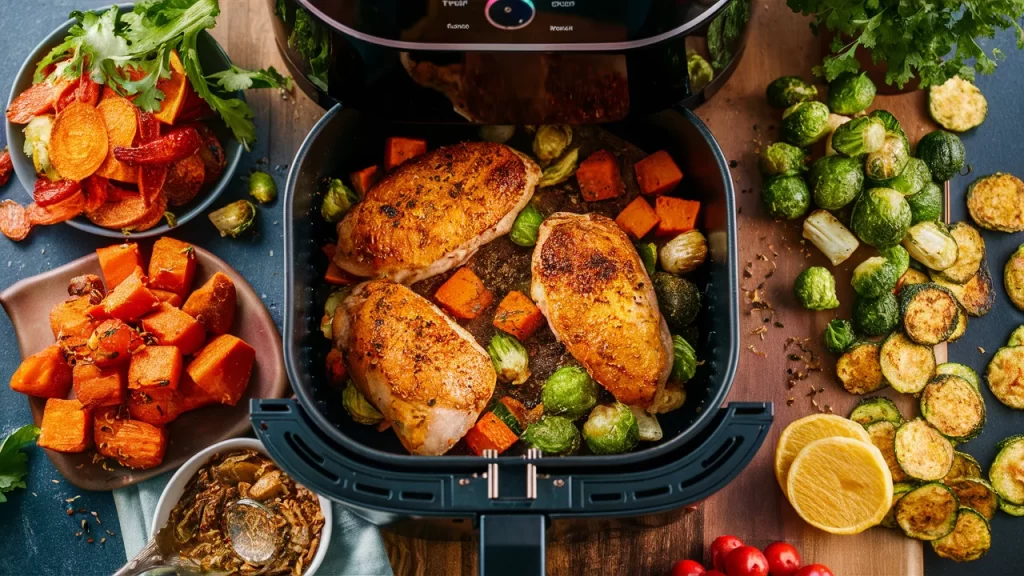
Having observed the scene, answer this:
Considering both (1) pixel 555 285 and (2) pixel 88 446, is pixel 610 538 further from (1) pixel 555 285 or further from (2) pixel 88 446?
(2) pixel 88 446

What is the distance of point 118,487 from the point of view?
3.21 metres

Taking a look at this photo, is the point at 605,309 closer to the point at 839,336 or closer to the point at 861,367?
the point at 839,336

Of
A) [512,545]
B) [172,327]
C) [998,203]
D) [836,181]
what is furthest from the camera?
[998,203]

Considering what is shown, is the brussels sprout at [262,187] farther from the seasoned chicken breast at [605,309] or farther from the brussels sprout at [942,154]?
the brussels sprout at [942,154]

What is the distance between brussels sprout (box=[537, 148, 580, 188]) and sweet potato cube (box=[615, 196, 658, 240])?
0.25m

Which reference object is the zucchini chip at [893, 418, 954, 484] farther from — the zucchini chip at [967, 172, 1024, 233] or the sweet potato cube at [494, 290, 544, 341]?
the sweet potato cube at [494, 290, 544, 341]

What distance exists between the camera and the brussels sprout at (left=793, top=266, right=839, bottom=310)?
3.19 metres

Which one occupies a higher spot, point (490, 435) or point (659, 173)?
point (659, 173)

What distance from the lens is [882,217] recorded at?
3162mm

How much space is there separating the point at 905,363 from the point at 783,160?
88cm

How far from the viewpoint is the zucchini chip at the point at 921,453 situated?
3162mm

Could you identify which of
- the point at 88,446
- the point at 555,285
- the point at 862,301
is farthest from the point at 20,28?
the point at 862,301

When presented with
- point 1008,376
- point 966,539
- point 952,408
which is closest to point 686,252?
point 952,408

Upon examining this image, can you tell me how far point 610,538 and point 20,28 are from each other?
3066mm
